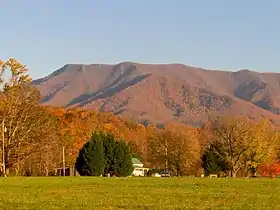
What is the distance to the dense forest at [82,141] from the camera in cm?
7388

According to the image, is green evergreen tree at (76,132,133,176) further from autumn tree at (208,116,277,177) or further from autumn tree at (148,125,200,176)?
autumn tree at (148,125,200,176)

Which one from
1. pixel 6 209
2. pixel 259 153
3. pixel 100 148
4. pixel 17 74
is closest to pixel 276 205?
pixel 6 209

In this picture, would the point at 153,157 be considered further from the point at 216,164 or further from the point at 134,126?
the point at 134,126

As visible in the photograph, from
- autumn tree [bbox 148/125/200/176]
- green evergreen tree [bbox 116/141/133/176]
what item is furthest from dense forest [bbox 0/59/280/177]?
green evergreen tree [bbox 116/141/133/176]

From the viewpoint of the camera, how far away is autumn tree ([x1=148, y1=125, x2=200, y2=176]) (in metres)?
117

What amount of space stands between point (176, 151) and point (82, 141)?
20.0m

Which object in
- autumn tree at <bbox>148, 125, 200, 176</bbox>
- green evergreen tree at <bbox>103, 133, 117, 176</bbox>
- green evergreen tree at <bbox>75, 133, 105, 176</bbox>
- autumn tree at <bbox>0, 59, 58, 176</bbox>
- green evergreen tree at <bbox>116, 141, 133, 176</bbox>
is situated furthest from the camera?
autumn tree at <bbox>148, 125, 200, 176</bbox>

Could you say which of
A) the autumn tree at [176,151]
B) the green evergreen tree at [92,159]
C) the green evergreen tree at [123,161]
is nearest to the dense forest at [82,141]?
the autumn tree at [176,151]

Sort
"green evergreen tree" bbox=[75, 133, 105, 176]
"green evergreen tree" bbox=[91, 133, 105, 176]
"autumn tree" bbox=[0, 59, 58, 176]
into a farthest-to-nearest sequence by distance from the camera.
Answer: "green evergreen tree" bbox=[91, 133, 105, 176] < "green evergreen tree" bbox=[75, 133, 105, 176] < "autumn tree" bbox=[0, 59, 58, 176]

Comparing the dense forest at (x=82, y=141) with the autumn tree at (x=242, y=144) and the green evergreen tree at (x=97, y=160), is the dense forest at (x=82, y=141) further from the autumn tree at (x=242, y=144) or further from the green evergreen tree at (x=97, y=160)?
the green evergreen tree at (x=97, y=160)

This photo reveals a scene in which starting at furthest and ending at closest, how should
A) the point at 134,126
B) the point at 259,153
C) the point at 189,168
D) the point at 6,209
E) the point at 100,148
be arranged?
the point at 134,126 → the point at 189,168 → the point at 259,153 → the point at 100,148 → the point at 6,209

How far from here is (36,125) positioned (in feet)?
246

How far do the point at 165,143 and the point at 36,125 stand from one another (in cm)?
5098

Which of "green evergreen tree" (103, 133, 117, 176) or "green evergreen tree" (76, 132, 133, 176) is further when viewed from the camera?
"green evergreen tree" (103, 133, 117, 176)
